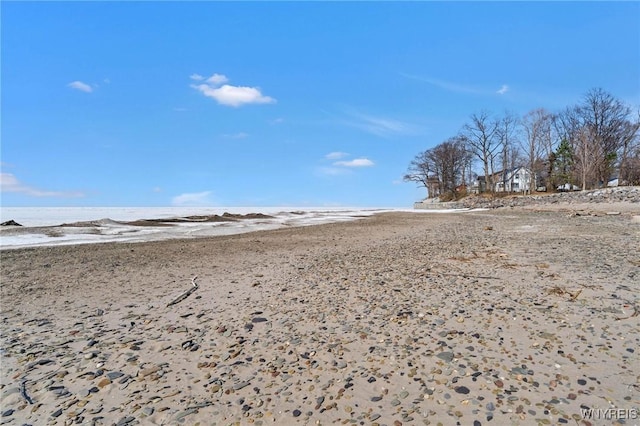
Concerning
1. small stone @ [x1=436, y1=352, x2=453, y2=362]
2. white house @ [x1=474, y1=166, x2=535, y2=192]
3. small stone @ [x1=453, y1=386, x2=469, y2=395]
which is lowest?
small stone @ [x1=453, y1=386, x2=469, y2=395]

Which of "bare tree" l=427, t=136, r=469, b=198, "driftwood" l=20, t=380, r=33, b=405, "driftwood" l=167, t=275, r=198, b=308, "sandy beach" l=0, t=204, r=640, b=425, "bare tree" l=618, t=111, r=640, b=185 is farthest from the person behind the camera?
"bare tree" l=427, t=136, r=469, b=198

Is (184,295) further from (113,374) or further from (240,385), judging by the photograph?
(240,385)

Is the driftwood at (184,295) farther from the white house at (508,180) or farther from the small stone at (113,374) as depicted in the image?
the white house at (508,180)

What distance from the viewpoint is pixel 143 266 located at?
7.96m

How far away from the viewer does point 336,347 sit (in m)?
3.25

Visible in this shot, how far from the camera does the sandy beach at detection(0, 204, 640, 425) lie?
236cm

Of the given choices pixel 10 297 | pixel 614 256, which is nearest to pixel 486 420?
pixel 614 256

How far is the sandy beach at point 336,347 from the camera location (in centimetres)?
236

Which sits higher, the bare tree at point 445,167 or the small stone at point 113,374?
the bare tree at point 445,167

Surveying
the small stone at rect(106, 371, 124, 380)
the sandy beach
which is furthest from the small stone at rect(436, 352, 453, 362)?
the small stone at rect(106, 371, 124, 380)

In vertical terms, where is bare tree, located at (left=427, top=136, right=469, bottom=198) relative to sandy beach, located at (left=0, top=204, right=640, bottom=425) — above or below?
above

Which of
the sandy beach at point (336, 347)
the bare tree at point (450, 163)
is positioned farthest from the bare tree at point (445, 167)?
the sandy beach at point (336, 347)

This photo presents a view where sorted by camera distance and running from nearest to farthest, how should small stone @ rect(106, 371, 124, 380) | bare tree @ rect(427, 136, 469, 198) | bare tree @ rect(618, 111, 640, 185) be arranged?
small stone @ rect(106, 371, 124, 380), bare tree @ rect(618, 111, 640, 185), bare tree @ rect(427, 136, 469, 198)

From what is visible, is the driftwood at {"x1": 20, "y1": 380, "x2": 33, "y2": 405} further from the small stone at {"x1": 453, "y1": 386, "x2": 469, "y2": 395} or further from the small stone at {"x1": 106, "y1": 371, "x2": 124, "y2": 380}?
the small stone at {"x1": 453, "y1": 386, "x2": 469, "y2": 395}
